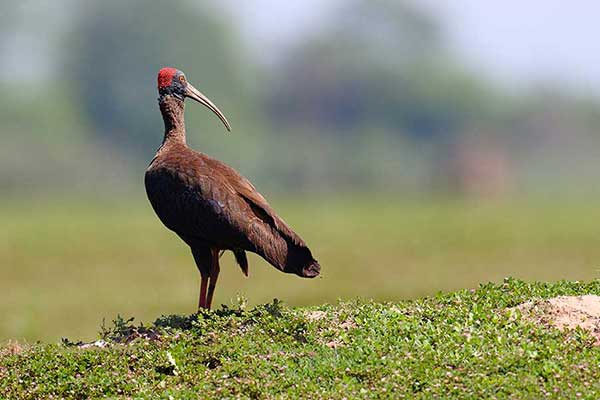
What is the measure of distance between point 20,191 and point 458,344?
241ft

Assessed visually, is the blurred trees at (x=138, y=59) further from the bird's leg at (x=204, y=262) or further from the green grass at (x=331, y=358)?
the green grass at (x=331, y=358)

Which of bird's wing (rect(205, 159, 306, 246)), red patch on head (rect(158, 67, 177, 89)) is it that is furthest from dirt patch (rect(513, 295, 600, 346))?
red patch on head (rect(158, 67, 177, 89))

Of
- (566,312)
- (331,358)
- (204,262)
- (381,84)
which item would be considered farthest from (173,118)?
(381,84)

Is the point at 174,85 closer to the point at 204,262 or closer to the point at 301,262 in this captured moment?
the point at 204,262

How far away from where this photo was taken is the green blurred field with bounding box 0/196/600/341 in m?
22.2

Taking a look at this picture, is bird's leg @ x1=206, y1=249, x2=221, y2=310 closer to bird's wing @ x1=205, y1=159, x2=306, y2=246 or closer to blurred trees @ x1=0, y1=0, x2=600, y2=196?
bird's wing @ x1=205, y1=159, x2=306, y2=246

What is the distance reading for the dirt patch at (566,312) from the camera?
933cm

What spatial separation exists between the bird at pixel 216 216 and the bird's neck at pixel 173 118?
2.00 feet

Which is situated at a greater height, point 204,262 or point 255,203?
point 255,203

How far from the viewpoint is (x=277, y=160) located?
302 feet

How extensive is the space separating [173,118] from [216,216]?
1833 millimetres

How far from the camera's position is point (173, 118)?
37.9 feet

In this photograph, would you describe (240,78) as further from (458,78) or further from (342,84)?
(458,78)

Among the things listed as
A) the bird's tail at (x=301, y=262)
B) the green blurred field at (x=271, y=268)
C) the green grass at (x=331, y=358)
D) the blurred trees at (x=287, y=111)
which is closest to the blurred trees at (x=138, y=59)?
the blurred trees at (x=287, y=111)
